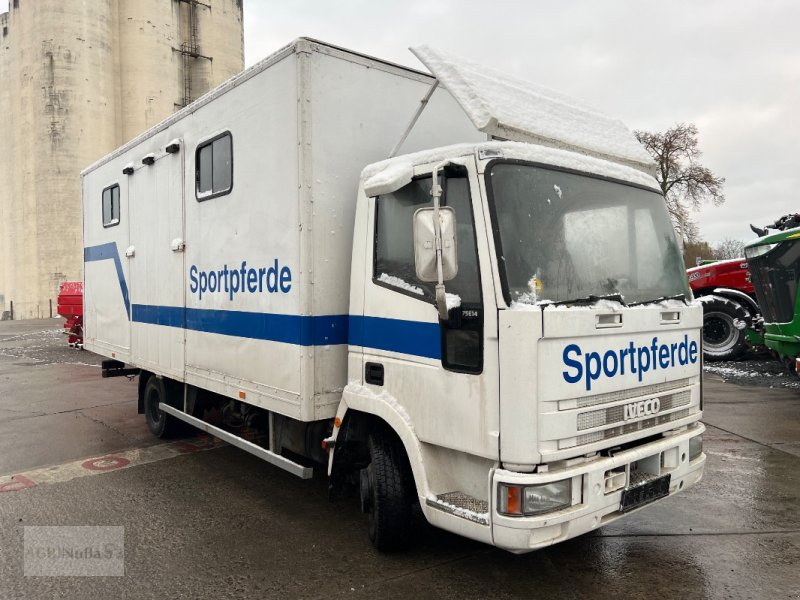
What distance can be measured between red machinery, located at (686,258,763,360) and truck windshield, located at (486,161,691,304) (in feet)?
29.2

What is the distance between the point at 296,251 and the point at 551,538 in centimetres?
235

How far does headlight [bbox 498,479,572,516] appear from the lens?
9.96 ft

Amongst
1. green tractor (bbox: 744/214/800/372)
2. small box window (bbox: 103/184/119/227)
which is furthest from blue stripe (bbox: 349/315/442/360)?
green tractor (bbox: 744/214/800/372)

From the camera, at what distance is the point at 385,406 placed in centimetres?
377

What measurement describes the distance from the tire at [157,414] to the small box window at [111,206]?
6.46 feet

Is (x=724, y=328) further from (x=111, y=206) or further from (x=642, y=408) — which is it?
(x=111, y=206)

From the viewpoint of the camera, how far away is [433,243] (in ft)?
10.2

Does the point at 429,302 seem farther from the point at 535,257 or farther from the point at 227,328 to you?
the point at 227,328

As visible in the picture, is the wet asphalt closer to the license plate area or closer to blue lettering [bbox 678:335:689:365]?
the license plate area

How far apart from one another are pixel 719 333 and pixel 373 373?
10.7 m

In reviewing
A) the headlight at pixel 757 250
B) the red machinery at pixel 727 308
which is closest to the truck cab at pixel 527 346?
the headlight at pixel 757 250

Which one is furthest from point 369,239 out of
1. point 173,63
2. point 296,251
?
point 173,63

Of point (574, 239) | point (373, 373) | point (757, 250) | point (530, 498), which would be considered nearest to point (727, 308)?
point (757, 250)

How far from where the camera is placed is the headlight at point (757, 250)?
973 cm
